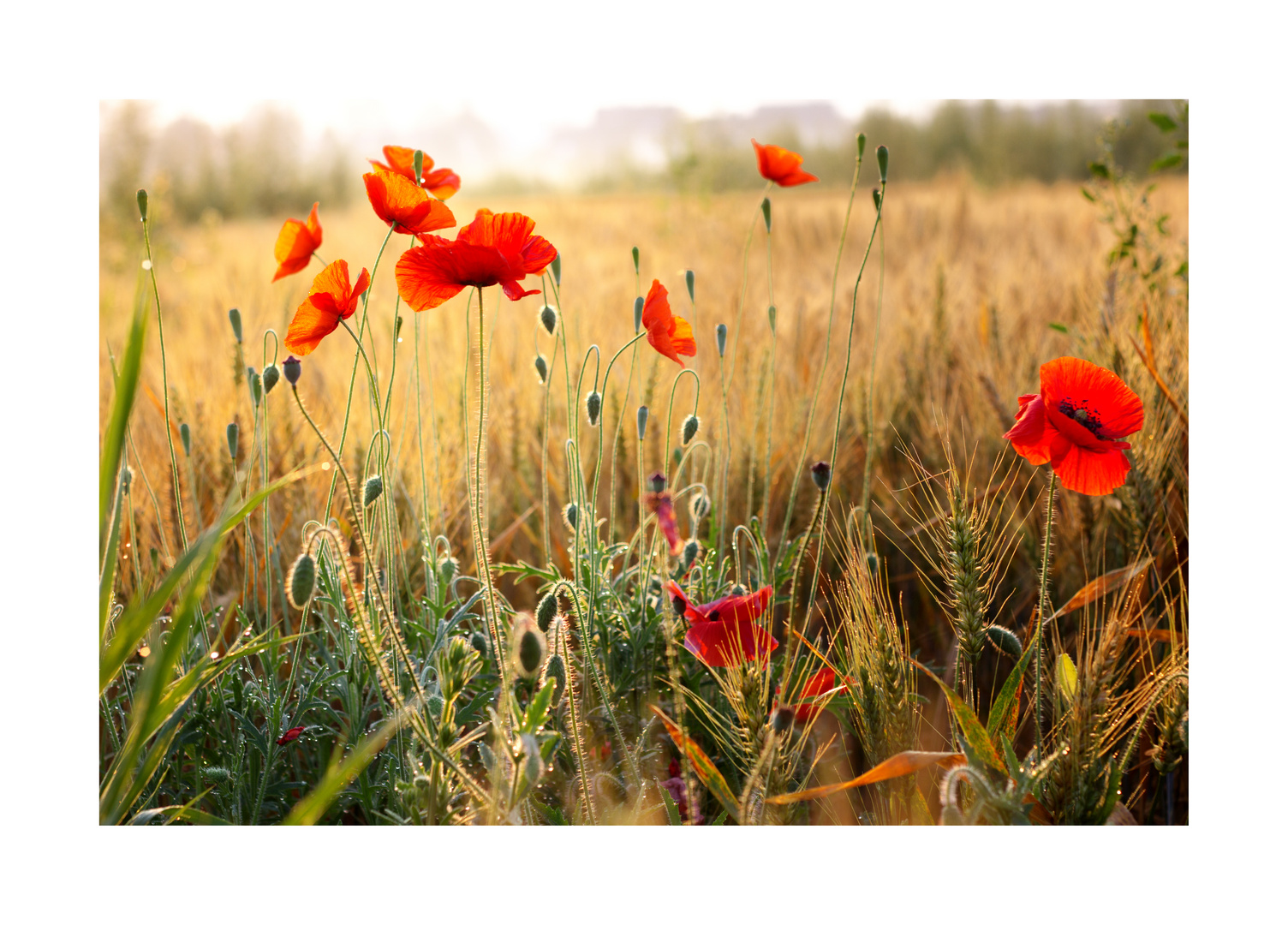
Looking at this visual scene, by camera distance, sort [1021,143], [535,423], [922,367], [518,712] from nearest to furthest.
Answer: [518,712], [535,423], [922,367], [1021,143]

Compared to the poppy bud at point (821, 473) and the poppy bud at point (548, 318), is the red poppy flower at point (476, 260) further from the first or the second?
the poppy bud at point (821, 473)

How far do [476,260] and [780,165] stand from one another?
53 centimetres

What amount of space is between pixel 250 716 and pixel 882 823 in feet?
2.64

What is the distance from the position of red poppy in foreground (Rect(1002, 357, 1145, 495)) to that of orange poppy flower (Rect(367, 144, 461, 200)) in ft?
2.56

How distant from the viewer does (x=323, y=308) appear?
0.94 m

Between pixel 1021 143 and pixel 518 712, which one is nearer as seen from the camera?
pixel 518 712

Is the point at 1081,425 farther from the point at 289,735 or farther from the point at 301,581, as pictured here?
the point at 289,735

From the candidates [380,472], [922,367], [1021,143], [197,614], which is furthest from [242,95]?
[1021,143]

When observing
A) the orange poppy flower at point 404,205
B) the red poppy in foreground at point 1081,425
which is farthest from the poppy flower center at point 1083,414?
the orange poppy flower at point 404,205

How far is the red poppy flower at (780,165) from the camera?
1200 mm

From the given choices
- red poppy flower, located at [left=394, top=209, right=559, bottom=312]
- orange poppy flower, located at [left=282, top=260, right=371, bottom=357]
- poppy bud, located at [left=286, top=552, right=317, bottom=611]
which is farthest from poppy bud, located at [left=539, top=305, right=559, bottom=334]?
poppy bud, located at [left=286, top=552, right=317, bottom=611]

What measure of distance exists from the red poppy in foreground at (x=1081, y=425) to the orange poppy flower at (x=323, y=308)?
0.79 meters
